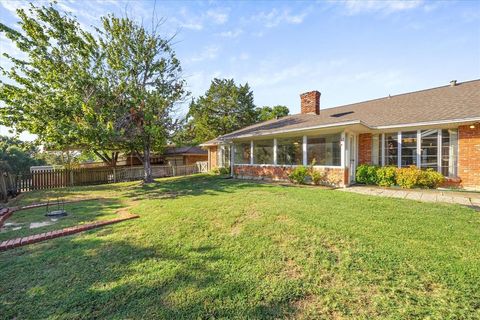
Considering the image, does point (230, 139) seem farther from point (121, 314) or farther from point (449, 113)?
point (121, 314)

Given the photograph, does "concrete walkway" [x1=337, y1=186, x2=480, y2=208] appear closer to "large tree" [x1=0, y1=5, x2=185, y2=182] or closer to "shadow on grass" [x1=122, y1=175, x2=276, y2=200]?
"shadow on grass" [x1=122, y1=175, x2=276, y2=200]

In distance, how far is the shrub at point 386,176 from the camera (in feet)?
30.0

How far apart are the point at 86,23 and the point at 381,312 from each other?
1551 cm

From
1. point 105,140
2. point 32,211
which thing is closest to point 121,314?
point 32,211

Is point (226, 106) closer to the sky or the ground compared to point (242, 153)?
closer to the sky

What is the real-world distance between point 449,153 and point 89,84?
16.3 metres

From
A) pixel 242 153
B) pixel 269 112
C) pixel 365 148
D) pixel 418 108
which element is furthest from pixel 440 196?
pixel 269 112

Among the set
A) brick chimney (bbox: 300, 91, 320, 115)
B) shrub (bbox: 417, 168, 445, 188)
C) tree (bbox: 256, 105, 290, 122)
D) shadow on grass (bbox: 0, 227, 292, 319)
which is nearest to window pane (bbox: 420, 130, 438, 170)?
shrub (bbox: 417, 168, 445, 188)

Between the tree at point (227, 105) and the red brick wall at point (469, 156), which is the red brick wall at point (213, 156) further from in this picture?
the red brick wall at point (469, 156)

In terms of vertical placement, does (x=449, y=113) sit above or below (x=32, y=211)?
above

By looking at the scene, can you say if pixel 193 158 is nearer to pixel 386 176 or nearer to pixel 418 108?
pixel 386 176

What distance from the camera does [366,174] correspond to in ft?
32.7

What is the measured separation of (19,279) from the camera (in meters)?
3.10

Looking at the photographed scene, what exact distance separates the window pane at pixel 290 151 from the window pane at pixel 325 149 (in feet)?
1.82
